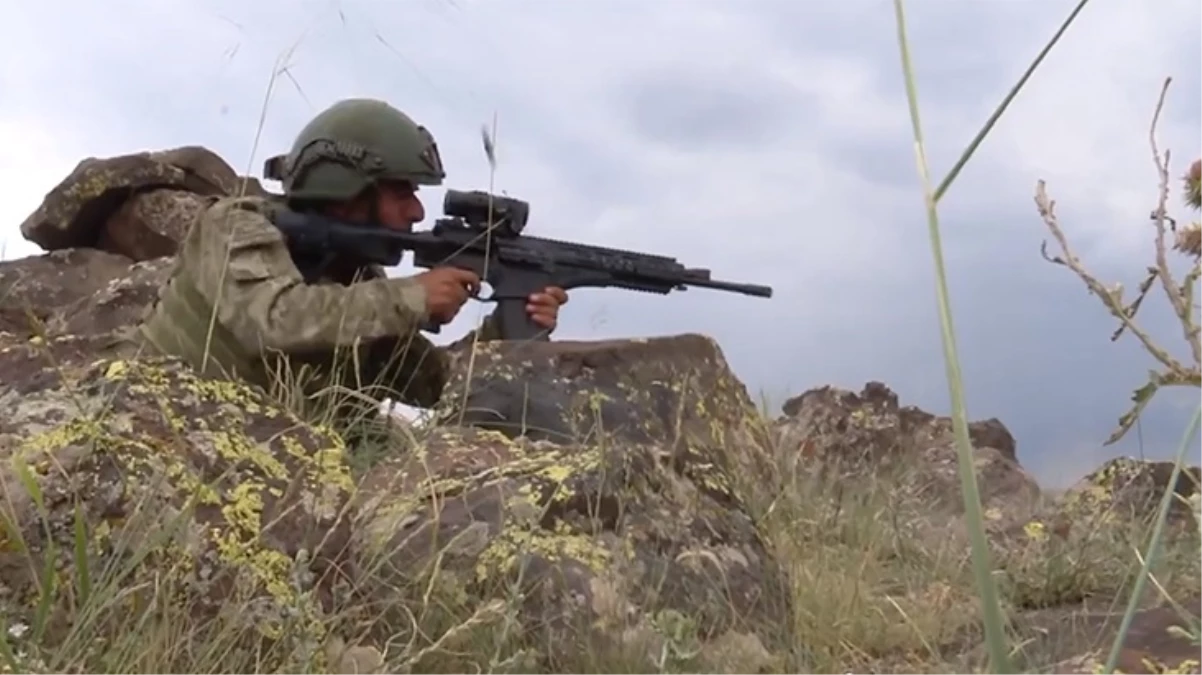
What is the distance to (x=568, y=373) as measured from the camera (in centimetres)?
457

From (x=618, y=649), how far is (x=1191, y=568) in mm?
1533

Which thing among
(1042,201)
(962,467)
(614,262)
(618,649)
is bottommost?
(618,649)

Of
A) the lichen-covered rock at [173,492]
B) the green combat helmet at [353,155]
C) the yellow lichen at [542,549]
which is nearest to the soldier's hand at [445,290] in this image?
the green combat helmet at [353,155]

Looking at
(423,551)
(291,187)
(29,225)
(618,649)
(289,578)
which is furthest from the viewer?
(29,225)

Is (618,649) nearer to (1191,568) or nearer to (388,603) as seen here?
(388,603)

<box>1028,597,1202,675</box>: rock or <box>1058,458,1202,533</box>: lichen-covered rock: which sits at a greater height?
<box>1058,458,1202,533</box>: lichen-covered rock

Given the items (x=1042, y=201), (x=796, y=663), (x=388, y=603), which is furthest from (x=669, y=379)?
(x=1042, y=201)

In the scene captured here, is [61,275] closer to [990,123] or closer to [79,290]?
[79,290]

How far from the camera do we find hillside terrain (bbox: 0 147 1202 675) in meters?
1.96

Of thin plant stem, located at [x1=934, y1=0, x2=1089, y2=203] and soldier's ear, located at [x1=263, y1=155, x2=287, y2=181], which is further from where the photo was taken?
soldier's ear, located at [x1=263, y1=155, x2=287, y2=181]

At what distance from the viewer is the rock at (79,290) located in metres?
6.26

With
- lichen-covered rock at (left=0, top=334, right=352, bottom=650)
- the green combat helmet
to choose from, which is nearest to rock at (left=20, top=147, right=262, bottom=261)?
the green combat helmet

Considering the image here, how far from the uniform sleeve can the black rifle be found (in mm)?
140

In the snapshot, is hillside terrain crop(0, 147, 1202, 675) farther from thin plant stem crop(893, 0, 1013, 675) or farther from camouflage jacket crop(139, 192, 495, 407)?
thin plant stem crop(893, 0, 1013, 675)
